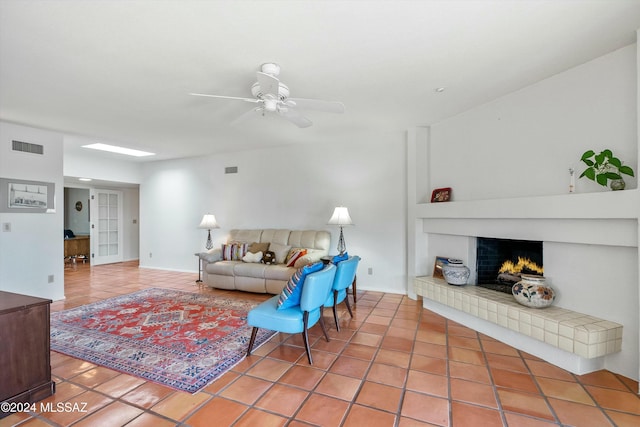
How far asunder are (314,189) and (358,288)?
191cm

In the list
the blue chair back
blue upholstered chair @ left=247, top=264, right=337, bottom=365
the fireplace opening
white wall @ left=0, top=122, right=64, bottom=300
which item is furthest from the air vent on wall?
the fireplace opening

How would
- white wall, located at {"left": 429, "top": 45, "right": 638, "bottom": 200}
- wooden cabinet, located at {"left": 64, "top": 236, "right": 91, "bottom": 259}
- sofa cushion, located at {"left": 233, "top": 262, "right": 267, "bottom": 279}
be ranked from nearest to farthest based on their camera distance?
white wall, located at {"left": 429, "top": 45, "right": 638, "bottom": 200}
sofa cushion, located at {"left": 233, "top": 262, "right": 267, "bottom": 279}
wooden cabinet, located at {"left": 64, "top": 236, "right": 91, "bottom": 259}

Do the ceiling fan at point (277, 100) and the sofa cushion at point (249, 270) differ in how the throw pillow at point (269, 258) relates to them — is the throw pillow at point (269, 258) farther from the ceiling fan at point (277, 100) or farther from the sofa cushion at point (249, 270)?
the ceiling fan at point (277, 100)

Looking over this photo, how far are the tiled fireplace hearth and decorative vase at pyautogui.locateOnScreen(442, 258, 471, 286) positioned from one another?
2.8 inches

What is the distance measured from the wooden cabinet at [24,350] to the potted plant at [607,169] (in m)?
4.17

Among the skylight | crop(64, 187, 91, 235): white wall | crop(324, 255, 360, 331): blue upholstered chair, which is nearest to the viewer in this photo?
crop(324, 255, 360, 331): blue upholstered chair

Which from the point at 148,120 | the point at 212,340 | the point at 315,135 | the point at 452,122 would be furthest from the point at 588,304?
the point at 148,120

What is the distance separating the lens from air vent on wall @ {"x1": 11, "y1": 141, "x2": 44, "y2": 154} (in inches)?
165

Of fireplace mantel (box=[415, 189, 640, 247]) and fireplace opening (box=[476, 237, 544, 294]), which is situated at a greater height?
fireplace mantel (box=[415, 189, 640, 247])

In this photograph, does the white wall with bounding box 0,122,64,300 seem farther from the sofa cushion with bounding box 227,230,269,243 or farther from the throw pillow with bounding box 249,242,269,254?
the throw pillow with bounding box 249,242,269,254

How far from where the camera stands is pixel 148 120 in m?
4.11

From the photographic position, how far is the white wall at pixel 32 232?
409cm

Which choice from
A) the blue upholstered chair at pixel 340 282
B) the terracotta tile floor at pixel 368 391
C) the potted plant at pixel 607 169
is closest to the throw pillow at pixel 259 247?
the blue upholstered chair at pixel 340 282

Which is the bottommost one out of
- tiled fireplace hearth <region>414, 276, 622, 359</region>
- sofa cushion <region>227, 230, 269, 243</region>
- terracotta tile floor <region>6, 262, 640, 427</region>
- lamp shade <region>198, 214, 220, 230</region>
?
terracotta tile floor <region>6, 262, 640, 427</region>
